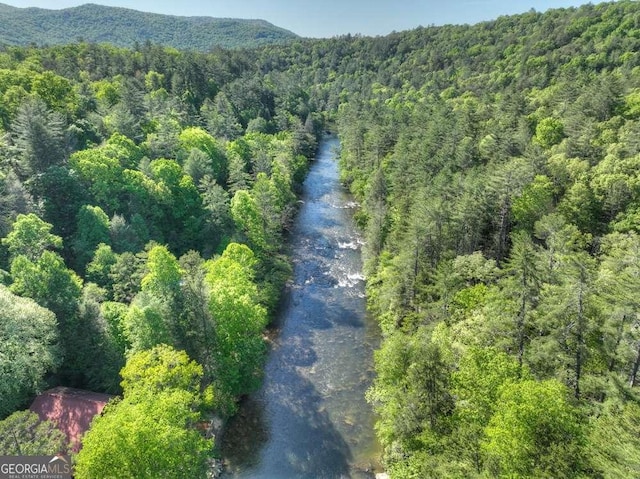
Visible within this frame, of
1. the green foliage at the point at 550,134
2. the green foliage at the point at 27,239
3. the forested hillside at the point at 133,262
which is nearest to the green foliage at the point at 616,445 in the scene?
the forested hillside at the point at 133,262

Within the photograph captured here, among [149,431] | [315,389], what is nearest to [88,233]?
[315,389]

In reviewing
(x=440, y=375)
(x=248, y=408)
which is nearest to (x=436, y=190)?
(x=440, y=375)

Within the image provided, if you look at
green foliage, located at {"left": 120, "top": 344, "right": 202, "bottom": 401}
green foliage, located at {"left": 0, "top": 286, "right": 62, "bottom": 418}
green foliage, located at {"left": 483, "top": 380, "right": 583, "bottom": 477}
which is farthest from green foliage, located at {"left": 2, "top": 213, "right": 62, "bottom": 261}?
green foliage, located at {"left": 483, "top": 380, "right": 583, "bottom": 477}

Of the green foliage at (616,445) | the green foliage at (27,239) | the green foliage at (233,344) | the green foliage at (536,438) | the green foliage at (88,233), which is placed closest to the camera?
the green foliage at (616,445)

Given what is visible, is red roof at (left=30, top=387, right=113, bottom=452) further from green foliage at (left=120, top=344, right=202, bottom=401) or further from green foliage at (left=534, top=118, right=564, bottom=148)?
green foliage at (left=534, top=118, right=564, bottom=148)

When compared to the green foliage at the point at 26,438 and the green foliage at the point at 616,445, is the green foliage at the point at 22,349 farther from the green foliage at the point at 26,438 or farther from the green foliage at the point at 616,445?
the green foliage at the point at 616,445

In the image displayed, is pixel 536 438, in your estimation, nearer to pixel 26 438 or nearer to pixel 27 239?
pixel 26 438
